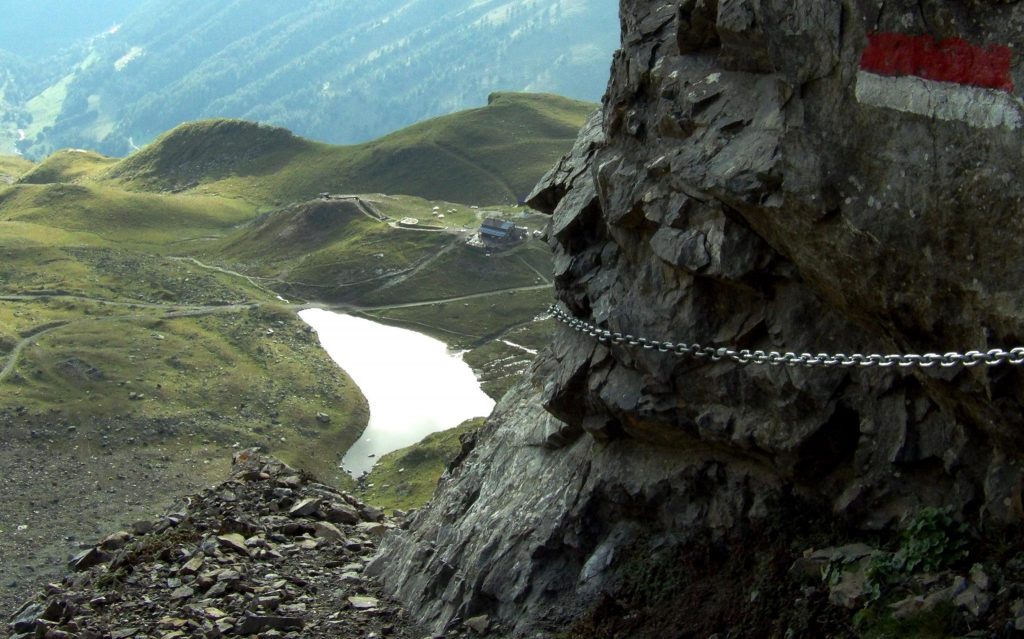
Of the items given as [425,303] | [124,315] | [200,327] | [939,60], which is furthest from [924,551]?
[425,303]

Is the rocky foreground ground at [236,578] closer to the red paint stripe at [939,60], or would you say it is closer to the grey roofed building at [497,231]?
the red paint stripe at [939,60]

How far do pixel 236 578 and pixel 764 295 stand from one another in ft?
46.1

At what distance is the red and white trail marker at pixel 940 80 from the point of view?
1189 cm

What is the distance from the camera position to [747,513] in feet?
52.9

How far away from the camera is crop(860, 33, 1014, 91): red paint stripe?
39.1 feet

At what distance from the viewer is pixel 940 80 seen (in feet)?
41.3

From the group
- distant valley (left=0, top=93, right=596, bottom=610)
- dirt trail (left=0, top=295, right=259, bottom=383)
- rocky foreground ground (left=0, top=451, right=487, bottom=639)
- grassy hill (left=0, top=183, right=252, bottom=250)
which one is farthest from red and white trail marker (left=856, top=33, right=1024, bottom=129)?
grassy hill (left=0, top=183, right=252, bottom=250)

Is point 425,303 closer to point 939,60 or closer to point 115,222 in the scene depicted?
point 115,222

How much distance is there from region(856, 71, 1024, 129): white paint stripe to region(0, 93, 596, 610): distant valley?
56.1 meters

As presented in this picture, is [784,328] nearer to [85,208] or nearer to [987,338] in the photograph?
[987,338]

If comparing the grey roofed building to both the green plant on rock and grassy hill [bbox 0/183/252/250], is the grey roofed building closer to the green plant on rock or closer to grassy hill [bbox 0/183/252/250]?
grassy hill [bbox 0/183/252/250]

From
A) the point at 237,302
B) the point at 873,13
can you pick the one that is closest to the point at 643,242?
the point at 873,13

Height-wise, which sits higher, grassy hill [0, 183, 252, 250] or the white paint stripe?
the white paint stripe

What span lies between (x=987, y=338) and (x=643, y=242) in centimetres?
742
